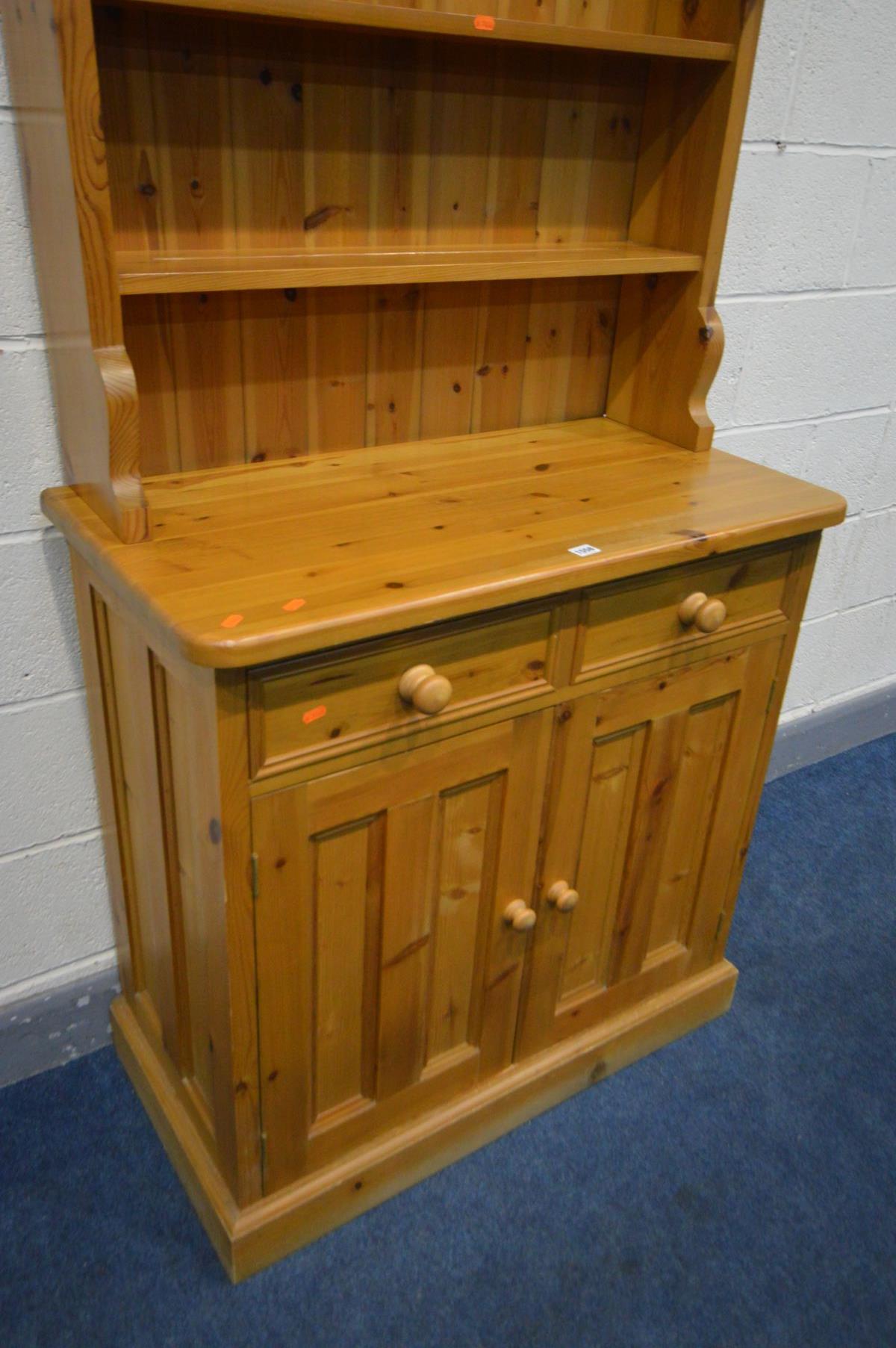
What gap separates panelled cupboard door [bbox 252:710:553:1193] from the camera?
3.85 ft

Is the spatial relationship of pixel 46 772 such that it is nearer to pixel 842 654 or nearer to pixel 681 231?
pixel 681 231

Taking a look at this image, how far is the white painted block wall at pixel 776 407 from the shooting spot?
134cm

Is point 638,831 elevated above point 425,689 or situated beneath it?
situated beneath

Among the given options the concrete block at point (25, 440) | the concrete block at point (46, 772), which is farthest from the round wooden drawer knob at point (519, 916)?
the concrete block at point (25, 440)

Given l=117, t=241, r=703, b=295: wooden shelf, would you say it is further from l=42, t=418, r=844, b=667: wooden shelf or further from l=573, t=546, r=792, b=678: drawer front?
l=573, t=546, r=792, b=678: drawer front

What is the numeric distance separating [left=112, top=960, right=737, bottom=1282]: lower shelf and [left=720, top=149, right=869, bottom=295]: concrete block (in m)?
1.20

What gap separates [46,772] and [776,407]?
1.46 m

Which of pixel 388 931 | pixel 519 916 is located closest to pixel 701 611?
pixel 519 916

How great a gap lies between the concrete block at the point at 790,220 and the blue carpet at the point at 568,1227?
129cm

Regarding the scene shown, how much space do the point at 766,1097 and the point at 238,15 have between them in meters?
1.63

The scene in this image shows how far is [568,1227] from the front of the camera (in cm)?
147

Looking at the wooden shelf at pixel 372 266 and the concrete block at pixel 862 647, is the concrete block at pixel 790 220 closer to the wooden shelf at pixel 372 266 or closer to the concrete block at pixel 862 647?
the wooden shelf at pixel 372 266

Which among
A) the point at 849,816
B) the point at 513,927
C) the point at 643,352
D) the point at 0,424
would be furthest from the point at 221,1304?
the point at 849,816

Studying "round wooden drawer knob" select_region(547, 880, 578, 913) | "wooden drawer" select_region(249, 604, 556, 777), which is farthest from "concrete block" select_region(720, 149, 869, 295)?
"round wooden drawer knob" select_region(547, 880, 578, 913)
